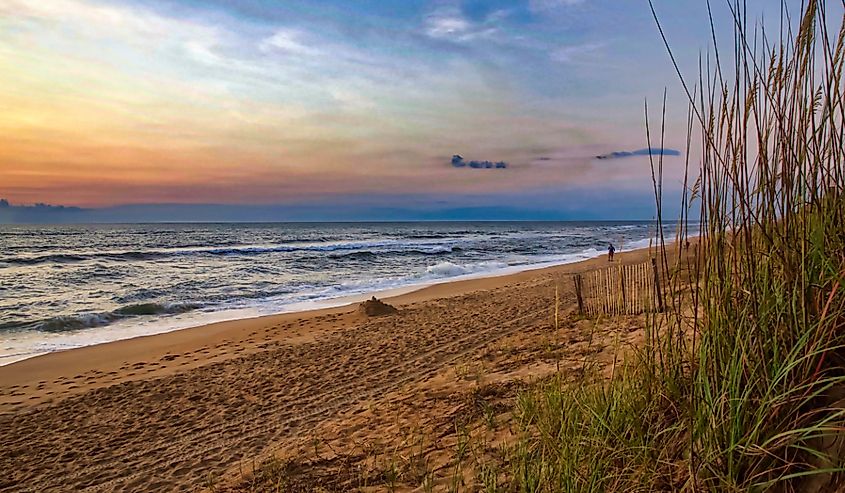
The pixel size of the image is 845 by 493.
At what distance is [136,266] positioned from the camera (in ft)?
89.5

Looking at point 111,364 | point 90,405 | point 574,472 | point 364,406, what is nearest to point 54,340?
point 111,364

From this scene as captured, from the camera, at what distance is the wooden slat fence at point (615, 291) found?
8.62 metres

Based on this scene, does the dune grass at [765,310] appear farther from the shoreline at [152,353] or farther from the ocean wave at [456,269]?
the ocean wave at [456,269]

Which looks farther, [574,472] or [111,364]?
[111,364]

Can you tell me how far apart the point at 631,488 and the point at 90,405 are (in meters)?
7.35

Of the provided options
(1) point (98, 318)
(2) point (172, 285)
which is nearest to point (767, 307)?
(1) point (98, 318)

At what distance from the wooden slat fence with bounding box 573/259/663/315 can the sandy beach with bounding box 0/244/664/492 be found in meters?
0.65

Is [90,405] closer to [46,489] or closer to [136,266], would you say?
[46,489]

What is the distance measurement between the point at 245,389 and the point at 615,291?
5.93m

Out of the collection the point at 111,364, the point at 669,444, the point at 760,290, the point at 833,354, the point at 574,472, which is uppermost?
the point at 760,290

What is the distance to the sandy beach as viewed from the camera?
16.7 feet

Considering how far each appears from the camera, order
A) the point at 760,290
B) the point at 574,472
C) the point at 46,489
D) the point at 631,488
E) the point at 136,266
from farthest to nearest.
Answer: the point at 136,266, the point at 46,489, the point at 574,472, the point at 631,488, the point at 760,290

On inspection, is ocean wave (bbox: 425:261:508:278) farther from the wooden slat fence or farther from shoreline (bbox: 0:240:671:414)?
the wooden slat fence

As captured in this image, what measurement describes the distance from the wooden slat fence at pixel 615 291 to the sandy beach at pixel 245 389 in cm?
65
